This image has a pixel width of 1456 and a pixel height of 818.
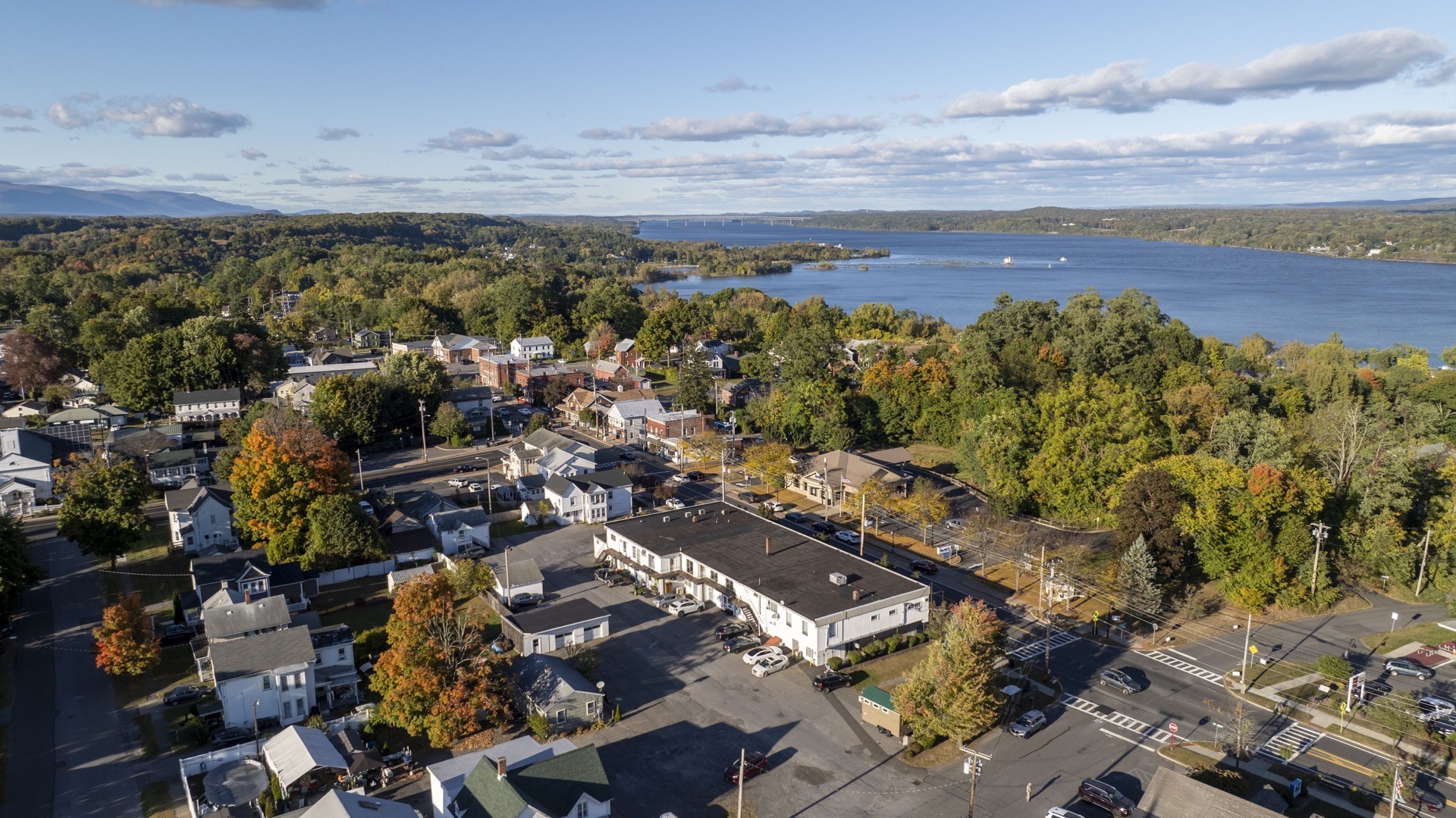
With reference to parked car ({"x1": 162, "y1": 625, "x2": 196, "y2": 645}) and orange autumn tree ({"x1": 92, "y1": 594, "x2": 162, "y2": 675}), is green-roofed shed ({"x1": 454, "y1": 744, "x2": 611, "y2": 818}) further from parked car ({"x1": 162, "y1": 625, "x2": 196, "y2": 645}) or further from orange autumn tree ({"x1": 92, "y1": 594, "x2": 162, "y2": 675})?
parked car ({"x1": 162, "y1": 625, "x2": 196, "y2": 645})

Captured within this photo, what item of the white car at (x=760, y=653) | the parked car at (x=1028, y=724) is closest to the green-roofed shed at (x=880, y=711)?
the parked car at (x=1028, y=724)

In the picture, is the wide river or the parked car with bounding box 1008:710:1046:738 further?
the wide river

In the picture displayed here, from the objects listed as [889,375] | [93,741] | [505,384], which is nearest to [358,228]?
[505,384]

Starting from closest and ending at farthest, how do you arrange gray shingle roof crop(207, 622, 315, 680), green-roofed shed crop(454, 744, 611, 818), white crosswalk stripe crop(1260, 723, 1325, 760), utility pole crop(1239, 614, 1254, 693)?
green-roofed shed crop(454, 744, 611, 818)
white crosswalk stripe crop(1260, 723, 1325, 760)
gray shingle roof crop(207, 622, 315, 680)
utility pole crop(1239, 614, 1254, 693)

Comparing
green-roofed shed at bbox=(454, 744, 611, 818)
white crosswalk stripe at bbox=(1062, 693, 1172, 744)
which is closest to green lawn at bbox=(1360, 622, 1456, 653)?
white crosswalk stripe at bbox=(1062, 693, 1172, 744)

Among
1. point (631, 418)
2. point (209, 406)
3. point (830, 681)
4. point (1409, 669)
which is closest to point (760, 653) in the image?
point (830, 681)

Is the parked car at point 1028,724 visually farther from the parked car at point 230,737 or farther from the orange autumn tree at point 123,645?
the orange autumn tree at point 123,645

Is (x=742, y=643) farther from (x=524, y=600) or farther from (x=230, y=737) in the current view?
(x=230, y=737)
